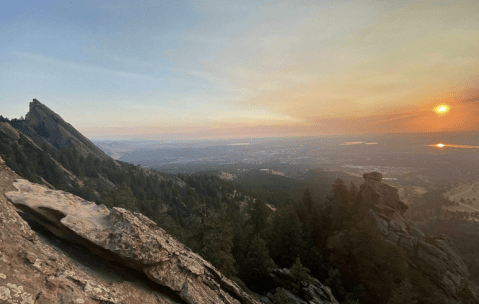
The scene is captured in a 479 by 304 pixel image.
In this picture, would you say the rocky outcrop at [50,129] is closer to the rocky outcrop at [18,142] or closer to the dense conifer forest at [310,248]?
the rocky outcrop at [18,142]

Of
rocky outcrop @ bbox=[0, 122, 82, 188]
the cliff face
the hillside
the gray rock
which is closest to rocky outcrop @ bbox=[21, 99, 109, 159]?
the hillside

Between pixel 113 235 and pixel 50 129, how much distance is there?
155 meters

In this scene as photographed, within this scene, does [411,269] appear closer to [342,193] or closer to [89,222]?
[342,193]

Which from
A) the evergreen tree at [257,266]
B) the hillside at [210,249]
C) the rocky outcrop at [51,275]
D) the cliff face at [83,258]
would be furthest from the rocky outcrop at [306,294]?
the rocky outcrop at [51,275]

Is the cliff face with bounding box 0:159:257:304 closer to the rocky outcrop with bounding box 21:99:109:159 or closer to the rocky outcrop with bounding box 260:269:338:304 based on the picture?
the rocky outcrop with bounding box 260:269:338:304

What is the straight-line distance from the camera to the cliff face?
582 centimetres

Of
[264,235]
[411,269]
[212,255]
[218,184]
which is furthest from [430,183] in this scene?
[212,255]

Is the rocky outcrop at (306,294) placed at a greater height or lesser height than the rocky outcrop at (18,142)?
lesser

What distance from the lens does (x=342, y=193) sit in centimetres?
4519

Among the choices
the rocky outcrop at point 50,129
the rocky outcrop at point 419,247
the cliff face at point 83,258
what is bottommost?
the rocky outcrop at point 419,247

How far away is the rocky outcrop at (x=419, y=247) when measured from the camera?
33062 mm

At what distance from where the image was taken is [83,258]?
8.56 meters

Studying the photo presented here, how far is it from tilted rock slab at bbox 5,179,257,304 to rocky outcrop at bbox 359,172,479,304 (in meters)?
43.4

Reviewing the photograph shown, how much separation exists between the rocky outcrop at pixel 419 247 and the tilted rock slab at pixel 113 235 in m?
43.4
